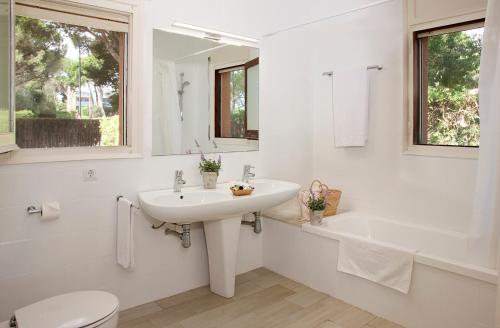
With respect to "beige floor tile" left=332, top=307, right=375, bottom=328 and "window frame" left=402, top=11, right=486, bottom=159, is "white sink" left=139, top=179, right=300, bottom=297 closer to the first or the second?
"beige floor tile" left=332, top=307, right=375, bottom=328

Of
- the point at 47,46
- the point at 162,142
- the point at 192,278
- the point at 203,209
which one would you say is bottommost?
the point at 192,278

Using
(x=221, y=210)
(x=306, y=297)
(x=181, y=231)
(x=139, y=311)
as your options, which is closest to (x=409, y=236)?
(x=306, y=297)

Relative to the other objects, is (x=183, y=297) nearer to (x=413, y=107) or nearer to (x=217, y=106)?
(x=217, y=106)

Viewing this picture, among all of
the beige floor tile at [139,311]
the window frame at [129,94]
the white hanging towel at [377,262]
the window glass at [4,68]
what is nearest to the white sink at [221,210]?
the window frame at [129,94]

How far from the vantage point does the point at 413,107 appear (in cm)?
292

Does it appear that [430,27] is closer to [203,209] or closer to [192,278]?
[203,209]

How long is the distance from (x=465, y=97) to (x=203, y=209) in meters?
1.99

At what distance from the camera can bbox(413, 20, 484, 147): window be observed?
2.66m

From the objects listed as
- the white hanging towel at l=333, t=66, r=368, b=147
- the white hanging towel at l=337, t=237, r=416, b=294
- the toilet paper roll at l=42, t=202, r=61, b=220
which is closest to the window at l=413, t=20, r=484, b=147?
the white hanging towel at l=333, t=66, r=368, b=147

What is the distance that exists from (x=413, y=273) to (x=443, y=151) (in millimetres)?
940

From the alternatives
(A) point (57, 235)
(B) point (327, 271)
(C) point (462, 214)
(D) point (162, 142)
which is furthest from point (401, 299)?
(A) point (57, 235)

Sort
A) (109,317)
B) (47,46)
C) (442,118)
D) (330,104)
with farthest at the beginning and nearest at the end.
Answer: (330,104), (442,118), (47,46), (109,317)

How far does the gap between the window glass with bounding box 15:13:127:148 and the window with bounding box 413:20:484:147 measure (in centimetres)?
217

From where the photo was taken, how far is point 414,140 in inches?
116
